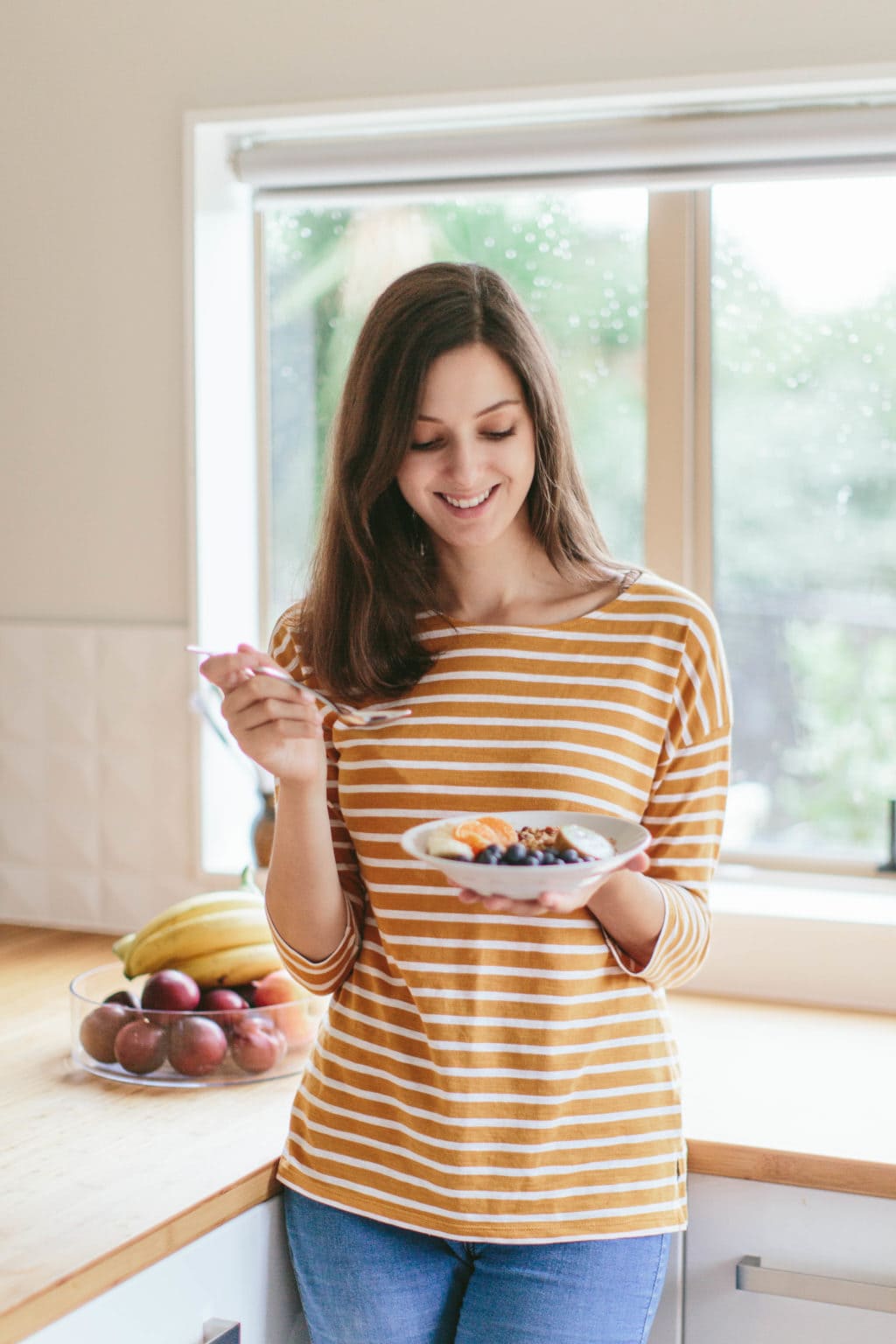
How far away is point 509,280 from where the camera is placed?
1.85m

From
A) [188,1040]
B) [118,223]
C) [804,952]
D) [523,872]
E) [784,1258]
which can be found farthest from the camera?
[118,223]

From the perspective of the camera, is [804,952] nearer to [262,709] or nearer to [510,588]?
[510,588]

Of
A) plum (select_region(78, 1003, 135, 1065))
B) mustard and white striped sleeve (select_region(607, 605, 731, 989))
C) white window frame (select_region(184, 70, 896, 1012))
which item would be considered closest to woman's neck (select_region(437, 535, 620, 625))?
mustard and white striped sleeve (select_region(607, 605, 731, 989))

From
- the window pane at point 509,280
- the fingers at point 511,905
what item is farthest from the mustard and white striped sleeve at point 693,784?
the window pane at point 509,280

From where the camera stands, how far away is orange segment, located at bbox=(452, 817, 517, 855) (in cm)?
103

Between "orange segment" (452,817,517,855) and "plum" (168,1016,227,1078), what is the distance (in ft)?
1.69

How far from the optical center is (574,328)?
1981 millimetres

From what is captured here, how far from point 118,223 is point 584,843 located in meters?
1.36

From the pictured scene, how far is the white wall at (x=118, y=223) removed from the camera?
6.08 ft

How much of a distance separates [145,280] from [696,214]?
0.76 m

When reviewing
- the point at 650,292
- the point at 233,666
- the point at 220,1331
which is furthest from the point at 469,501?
the point at 650,292

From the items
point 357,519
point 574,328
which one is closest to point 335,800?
point 357,519

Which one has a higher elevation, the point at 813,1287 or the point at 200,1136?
the point at 200,1136

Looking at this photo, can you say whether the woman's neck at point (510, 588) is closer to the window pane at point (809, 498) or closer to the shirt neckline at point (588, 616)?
the shirt neckline at point (588, 616)
